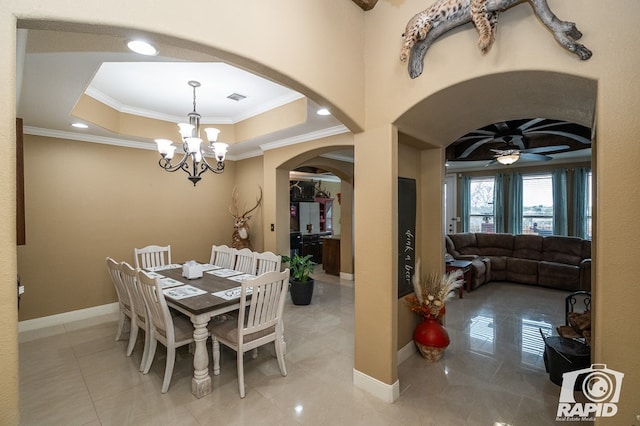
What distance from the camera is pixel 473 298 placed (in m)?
4.85

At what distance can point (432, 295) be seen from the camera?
277 cm

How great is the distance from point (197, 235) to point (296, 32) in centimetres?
427

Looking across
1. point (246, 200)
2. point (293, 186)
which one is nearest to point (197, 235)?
point (246, 200)

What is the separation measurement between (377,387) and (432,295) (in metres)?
1.02

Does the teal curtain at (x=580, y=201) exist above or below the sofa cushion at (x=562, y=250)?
above

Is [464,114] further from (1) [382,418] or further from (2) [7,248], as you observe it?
(2) [7,248]

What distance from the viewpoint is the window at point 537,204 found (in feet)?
22.3

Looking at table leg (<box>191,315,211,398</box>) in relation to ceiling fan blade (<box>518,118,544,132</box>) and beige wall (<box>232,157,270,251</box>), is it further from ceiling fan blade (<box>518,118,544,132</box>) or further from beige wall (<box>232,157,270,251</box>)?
ceiling fan blade (<box>518,118,544,132</box>)

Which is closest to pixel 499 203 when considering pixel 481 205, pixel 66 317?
pixel 481 205

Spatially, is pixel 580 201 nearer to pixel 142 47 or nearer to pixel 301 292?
pixel 301 292

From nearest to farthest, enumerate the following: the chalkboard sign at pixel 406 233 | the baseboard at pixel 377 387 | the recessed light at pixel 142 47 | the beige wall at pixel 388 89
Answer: the beige wall at pixel 388 89, the recessed light at pixel 142 47, the baseboard at pixel 377 387, the chalkboard sign at pixel 406 233

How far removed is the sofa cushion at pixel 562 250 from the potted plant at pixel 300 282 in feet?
16.5

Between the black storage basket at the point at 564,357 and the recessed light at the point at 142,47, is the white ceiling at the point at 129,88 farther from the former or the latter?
the black storage basket at the point at 564,357

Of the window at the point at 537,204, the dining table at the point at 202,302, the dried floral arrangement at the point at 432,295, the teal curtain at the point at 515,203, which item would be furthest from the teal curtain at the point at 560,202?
the dining table at the point at 202,302
